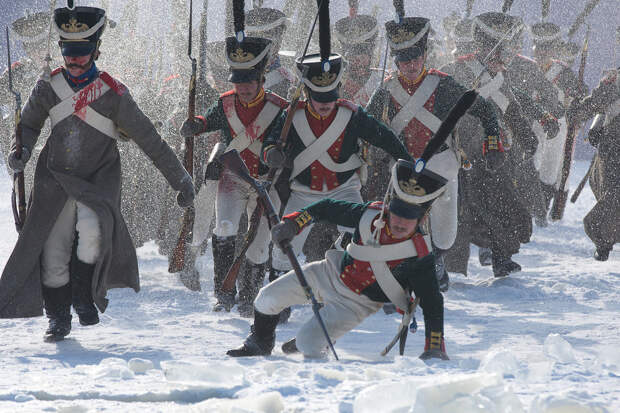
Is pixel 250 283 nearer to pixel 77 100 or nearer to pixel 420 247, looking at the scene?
pixel 77 100

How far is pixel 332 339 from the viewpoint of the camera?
4398 mm

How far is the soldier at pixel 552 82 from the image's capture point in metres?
10.6

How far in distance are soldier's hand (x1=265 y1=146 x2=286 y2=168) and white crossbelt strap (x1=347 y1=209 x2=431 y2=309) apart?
A: 1.21 m

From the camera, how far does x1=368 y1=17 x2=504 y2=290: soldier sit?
611 cm

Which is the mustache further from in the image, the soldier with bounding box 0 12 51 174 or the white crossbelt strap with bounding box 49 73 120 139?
the soldier with bounding box 0 12 51 174

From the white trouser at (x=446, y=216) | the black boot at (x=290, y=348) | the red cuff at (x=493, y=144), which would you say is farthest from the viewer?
the white trouser at (x=446, y=216)

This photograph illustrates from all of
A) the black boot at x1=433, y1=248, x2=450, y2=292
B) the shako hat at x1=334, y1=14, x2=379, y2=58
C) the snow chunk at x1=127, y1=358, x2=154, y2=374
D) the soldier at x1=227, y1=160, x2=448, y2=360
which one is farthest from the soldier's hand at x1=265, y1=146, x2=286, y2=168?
the shako hat at x1=334, y1=14, x2=379, y2=58

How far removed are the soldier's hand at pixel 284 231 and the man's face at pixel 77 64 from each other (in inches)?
52.3

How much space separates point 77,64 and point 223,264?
1604 mm

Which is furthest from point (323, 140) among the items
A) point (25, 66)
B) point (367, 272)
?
point (25, 66)

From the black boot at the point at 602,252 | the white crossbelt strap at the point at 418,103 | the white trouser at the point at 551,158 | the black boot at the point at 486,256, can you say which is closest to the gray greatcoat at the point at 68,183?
the white crossbelt strap at the point at 418,103

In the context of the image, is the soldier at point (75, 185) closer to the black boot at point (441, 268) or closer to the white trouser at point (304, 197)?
the white trouser at point (304, 197)

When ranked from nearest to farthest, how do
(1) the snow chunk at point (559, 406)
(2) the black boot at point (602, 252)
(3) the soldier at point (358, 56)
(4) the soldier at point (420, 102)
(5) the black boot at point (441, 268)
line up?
(1) the snow chunk at point (559, 406)
(4) the soldier at point (420, 102)
(5) the black boot at point (441, 268)
(2) the black boot at point (602, 252)
(3) the soldier at point (358, 56)

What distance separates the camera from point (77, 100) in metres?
4.93
